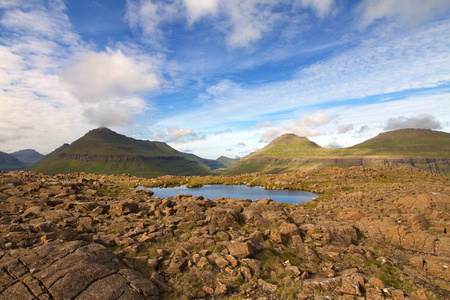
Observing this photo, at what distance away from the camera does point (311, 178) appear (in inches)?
5182

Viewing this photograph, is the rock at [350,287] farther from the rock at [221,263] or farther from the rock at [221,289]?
the rock at [221,263]

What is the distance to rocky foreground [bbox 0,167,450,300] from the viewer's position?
59.6 ft

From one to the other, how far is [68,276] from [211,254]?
13.6m

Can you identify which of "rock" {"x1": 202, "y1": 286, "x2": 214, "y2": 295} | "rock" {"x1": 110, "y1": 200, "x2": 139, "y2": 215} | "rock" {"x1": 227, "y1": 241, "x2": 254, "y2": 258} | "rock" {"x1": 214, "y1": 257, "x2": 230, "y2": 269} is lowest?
"rock" {"x1": 202, "y1": 286, "x2": 214, "y2": 295}

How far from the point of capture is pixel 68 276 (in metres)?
17.2

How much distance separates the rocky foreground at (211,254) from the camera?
18172 mm

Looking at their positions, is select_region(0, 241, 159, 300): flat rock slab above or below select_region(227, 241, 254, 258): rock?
above

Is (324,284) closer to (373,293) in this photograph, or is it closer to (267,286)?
(373,293)

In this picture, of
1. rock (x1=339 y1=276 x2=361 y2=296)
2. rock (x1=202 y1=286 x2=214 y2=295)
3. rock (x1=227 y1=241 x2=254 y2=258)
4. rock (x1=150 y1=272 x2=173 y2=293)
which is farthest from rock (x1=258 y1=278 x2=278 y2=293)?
rock (x1=150 y1=272 x2=173 y2=293)

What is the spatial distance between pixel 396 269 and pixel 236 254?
17.8 m

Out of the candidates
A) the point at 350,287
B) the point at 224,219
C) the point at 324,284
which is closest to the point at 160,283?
the point at 324,284

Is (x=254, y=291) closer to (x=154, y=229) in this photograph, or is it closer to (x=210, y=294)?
(x=210, y=294)

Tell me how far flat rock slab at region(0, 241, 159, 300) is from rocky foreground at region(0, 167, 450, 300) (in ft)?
0.25

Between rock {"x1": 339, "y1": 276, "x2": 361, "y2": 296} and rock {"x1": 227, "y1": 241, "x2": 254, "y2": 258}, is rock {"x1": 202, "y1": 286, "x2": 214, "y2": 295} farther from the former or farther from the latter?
rock {"x1": 339, "y1": 276, "x2": 361, "y2": 296}
